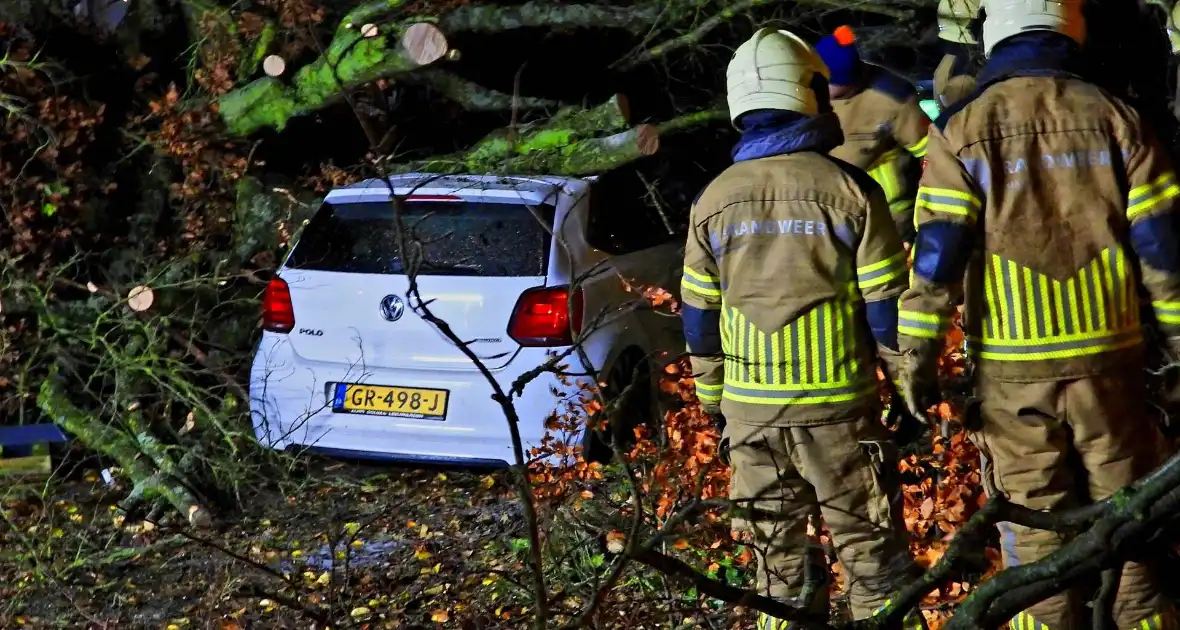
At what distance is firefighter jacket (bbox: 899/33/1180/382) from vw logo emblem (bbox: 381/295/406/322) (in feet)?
10.1

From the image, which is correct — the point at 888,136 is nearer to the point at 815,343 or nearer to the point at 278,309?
the point at 815,343

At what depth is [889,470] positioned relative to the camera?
353cm

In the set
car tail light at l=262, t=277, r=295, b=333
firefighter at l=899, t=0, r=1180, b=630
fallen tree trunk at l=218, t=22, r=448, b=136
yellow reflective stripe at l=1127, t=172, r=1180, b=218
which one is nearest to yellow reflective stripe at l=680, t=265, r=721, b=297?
firefighter at l=899, t=0, r=1180, b=630

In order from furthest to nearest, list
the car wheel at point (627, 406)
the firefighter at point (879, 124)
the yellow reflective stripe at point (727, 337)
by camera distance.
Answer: the car wheel at point (627, 406), the firefighter at point (879, 124), the yellow reflective stripe at point (727, 337)

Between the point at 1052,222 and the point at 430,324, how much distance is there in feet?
10.4

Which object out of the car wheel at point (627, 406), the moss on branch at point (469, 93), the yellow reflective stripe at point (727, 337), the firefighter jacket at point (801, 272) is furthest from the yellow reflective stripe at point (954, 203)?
the moss on branch at point (469, 93)

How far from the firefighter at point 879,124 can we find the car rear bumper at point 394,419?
67.7 inches

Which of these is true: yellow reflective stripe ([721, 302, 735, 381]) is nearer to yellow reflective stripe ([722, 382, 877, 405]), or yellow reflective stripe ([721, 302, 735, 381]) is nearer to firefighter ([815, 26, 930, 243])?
yellow reflective stripe ([722, 382, 877, 405])

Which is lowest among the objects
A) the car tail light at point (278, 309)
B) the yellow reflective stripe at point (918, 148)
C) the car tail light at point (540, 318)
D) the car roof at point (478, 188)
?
the car tail light at point (278, 309)

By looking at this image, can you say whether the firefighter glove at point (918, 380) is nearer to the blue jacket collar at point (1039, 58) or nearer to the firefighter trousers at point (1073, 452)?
the firefighter trousers at point (1073, 452)

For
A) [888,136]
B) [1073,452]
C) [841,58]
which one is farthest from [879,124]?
[1073,452]

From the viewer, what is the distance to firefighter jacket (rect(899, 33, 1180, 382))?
10.8 feet

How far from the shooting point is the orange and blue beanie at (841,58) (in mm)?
5180

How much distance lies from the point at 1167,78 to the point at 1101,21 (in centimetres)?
49
